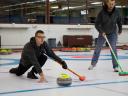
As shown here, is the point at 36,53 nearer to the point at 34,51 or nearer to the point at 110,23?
the point at 34,51

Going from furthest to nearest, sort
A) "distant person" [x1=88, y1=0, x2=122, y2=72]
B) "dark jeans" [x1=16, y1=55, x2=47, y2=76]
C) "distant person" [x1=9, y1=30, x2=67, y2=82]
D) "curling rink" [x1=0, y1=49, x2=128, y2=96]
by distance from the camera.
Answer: "distant person" [x1=88, y1=0, x2=122, y2=72] < "dark jeans" [x1=16, y1=55, x2=47, y2=76] < "distant person" [x1=9, y1=30, x2=67, y2=82] < "curling rink" [x1=0, y1=49, x2=128, y2=96]

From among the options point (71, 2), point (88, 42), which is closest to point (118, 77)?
point (88, 42)

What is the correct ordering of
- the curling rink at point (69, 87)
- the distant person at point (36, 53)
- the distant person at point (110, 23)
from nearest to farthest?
1. the curling rink at point (69, 87)
2. the distant person at point (36, 53)
3. the distant person at point (110, 23)

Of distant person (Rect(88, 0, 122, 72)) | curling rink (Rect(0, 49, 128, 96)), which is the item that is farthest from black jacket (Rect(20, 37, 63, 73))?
distant person (Rect(88, 0, 122, 72))

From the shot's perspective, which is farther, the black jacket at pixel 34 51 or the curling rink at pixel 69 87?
the black jacket at pixel 34 51

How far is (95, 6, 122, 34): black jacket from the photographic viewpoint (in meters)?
7.28

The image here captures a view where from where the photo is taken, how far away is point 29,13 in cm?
1648

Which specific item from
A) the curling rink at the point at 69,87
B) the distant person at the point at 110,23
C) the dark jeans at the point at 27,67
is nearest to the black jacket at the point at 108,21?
the distant person at the point at 110,23

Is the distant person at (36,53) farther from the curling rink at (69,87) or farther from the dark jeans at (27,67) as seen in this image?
the curling rink at (69,87)

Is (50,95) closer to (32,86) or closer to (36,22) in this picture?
(32,86)

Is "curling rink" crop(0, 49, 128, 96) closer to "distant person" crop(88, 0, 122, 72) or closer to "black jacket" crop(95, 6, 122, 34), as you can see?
"distant person" crop(88, 0, 122, 72)

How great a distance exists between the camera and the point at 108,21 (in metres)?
7.29

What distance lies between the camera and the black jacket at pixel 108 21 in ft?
23.9

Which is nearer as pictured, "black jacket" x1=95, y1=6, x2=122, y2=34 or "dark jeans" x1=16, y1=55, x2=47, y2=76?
"dark jeans" x1=16, y1=55, x2=47, y2=76
